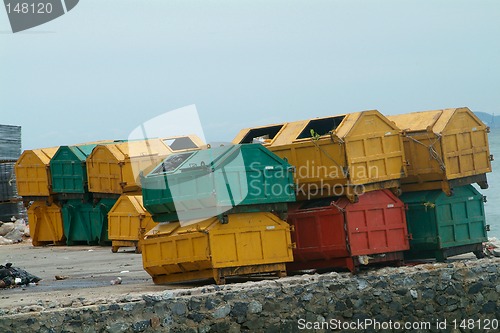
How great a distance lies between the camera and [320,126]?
20.2m

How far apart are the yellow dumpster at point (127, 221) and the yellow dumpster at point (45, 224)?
4417 millimetres

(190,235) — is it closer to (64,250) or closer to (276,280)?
(276,280)

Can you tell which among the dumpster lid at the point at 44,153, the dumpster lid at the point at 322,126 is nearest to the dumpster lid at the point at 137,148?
the dumpster lid at the point at 44,153

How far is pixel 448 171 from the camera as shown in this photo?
19.6 meters

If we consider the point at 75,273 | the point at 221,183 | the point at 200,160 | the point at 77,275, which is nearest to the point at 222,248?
the point at 221,183

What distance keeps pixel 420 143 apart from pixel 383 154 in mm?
981

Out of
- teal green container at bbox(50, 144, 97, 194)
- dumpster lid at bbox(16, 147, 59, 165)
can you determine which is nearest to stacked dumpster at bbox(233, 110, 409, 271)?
teal green container at bbox(50, 144, 97, 194)

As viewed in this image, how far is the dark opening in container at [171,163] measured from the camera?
18.6 meters

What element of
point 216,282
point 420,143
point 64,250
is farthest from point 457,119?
point 64,250

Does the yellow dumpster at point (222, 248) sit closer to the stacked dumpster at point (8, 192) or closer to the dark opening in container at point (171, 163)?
the dark opening in container at point (171, 163)

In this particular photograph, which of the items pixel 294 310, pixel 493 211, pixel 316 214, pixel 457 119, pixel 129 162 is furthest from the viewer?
pixel 493 211

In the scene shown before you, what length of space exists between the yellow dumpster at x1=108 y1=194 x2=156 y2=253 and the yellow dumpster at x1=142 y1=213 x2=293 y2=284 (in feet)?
19.8

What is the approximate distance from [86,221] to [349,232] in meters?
12.3

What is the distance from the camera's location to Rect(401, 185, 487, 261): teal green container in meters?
19.7
